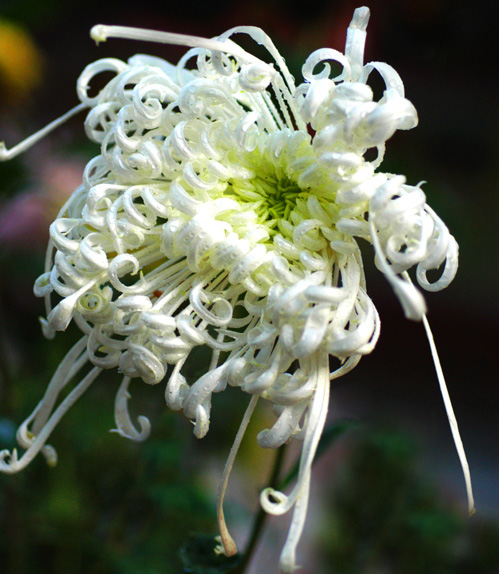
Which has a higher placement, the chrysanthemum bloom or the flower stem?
the chrysanthemum bloom

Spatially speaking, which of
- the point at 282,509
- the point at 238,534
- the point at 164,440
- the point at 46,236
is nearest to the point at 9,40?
the point at 46,236

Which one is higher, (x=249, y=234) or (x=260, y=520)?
(x=249, y=234)

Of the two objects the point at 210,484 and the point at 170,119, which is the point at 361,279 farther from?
the point at 210,484

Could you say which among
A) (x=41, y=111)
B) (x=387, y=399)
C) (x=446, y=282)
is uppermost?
(x=446, y=282)
